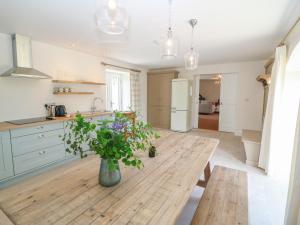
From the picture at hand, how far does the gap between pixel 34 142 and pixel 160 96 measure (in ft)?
13.7

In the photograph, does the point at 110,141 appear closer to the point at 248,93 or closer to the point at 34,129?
the point at 34,129

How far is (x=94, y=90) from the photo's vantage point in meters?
4.16

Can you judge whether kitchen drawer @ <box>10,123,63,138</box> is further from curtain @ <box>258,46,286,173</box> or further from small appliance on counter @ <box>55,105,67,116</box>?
curtain @ <box>258,46,286,173</box>

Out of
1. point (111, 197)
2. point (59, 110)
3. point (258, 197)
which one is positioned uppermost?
point (59, 110)

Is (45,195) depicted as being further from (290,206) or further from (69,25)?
(69,25)

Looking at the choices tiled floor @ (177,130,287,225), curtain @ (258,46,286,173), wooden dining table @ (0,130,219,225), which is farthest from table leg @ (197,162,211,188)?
curtain @ (258,46,286,173)

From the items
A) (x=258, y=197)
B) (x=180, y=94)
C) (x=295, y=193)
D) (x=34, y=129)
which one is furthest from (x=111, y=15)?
(x=180, y=94)

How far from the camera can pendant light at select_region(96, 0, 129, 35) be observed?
1.21 m

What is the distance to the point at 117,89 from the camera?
17.0 ft

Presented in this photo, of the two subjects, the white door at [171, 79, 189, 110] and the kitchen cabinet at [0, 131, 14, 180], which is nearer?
the kitchen cabinet at [0, 131, 14, 180]

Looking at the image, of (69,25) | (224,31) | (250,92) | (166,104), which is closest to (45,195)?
(69,25)

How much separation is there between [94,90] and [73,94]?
0.62 meters

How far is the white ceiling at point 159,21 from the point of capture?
5.78 ft

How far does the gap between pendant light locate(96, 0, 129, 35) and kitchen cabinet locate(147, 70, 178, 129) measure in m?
4.49
